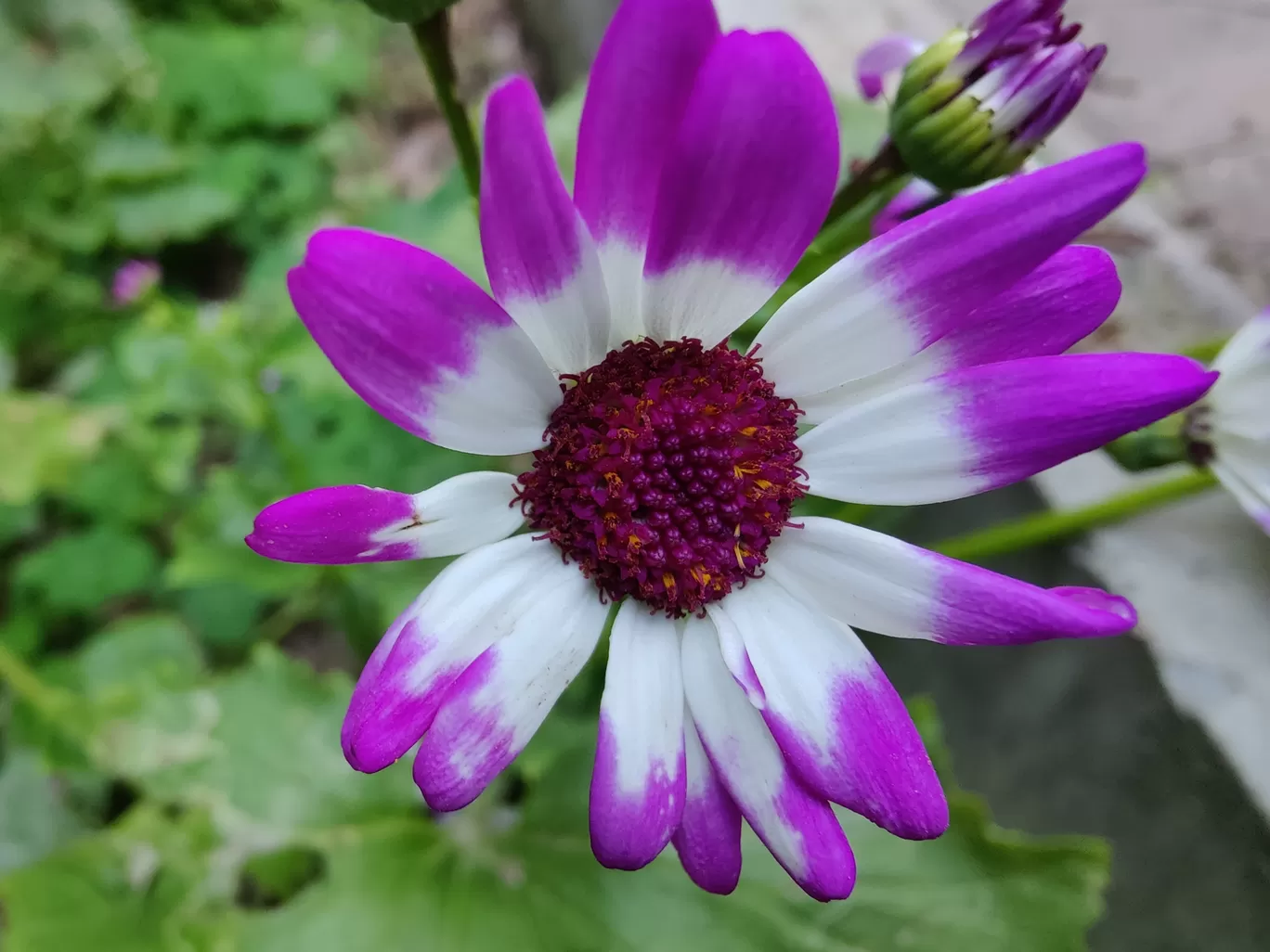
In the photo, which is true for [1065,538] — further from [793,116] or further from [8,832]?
[8,832]

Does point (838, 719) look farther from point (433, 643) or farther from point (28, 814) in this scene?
point (28, 814)

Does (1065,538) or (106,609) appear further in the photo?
(106,609)

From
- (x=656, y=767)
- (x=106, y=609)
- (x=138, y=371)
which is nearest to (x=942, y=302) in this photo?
(x=656, y=767)

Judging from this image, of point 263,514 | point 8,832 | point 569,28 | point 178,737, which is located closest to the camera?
point 263,514

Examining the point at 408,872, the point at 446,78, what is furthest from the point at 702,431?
the point at 408,872

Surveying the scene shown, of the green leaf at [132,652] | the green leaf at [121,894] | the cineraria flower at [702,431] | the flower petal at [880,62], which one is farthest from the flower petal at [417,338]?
the green leaf at [132,652]

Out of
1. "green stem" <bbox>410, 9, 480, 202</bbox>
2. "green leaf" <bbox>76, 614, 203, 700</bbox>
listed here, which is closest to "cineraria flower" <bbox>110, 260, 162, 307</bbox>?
"green leaf" <bbox>76, 614, 203, 700</bbox>

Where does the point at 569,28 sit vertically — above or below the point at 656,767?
above
